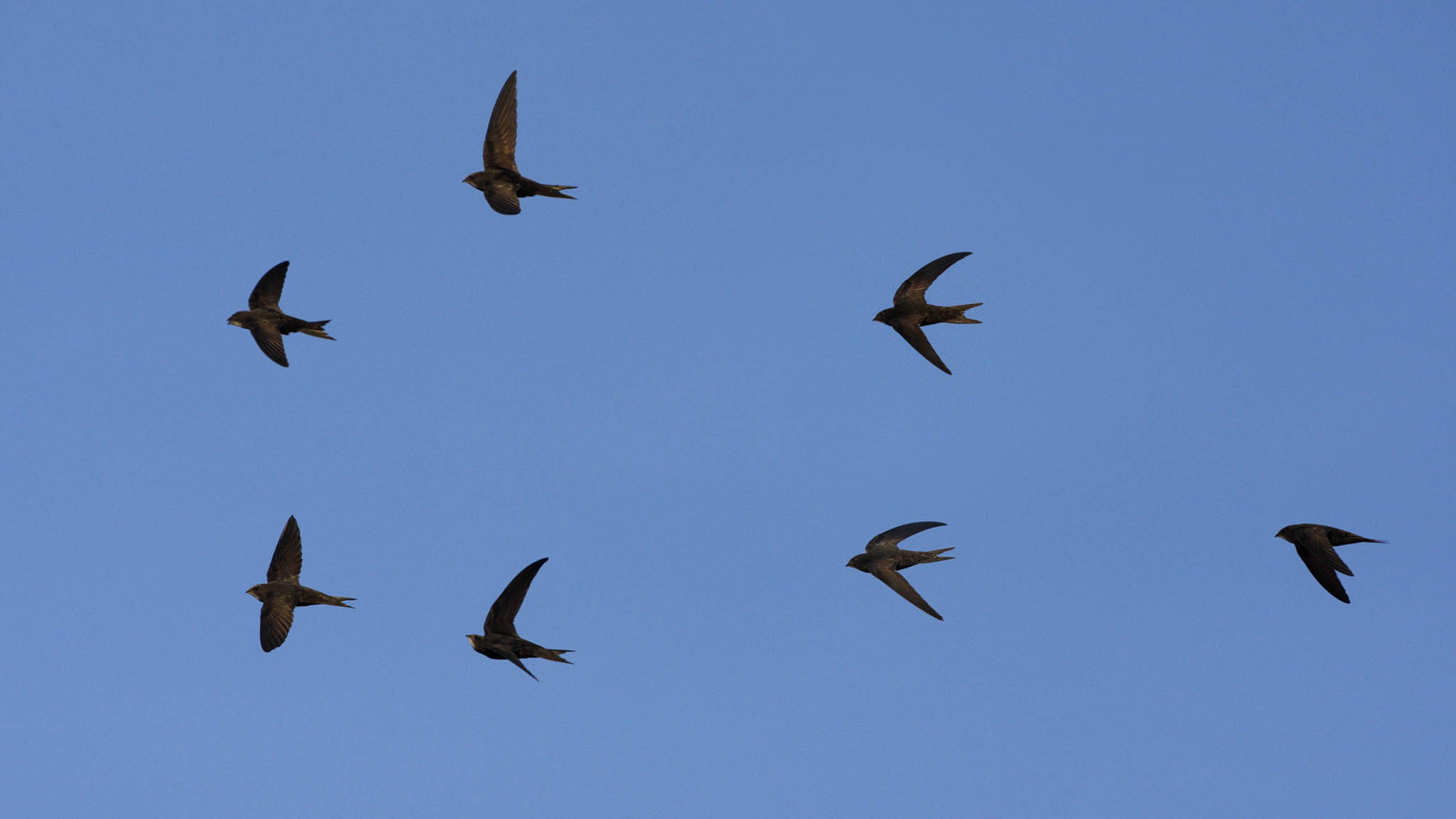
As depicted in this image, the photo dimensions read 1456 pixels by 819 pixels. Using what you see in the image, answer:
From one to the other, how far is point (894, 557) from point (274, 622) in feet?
40.6

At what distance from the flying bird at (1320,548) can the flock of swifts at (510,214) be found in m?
0.01

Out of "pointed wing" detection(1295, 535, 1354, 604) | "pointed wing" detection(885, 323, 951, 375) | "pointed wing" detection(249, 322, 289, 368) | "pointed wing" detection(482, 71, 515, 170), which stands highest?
"pointed wing" detection(482, 71, 515, 170)

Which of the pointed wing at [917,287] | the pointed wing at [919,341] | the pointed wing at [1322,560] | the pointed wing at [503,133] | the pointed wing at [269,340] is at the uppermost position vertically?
the pointed wing at [503,133]

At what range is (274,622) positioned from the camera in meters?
26.8

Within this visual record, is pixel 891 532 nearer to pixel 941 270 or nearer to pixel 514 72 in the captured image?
pixel 941 270

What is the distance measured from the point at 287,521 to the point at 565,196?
8.74m

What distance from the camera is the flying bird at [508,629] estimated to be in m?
24.6

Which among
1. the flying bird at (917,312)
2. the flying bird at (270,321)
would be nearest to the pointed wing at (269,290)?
the flying bird at (270,321)

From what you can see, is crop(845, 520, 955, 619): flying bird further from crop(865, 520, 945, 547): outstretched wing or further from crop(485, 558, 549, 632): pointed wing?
crop(485, 558, 549, 632): pointed wing

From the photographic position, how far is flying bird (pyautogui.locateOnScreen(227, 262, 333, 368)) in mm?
27141

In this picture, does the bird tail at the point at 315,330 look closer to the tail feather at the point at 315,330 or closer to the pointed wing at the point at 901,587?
the tail feather at the point at 315,330

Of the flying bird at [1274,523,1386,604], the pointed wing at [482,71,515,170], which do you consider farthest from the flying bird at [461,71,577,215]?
the flying bird at [1274,523,1386,604]

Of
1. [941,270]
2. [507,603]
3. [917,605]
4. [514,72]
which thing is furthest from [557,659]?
[514,72]

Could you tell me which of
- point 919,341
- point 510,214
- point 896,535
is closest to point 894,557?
point 896,535
